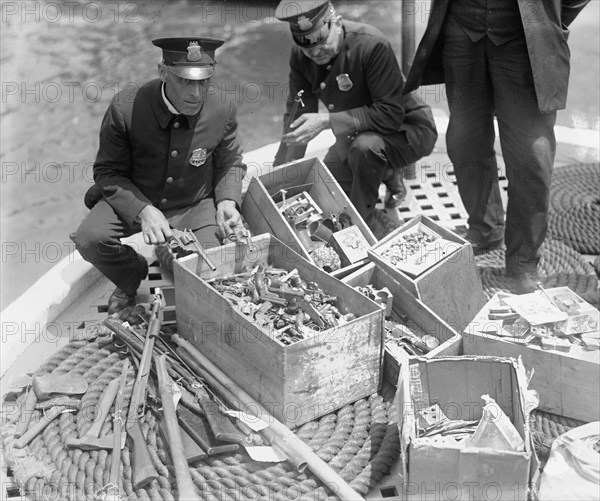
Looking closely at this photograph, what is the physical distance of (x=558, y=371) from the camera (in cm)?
367

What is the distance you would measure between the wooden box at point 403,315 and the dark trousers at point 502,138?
814 millimetres

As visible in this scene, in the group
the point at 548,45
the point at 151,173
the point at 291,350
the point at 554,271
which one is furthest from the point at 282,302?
the point at 548,45

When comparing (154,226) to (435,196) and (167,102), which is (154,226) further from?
(435,196)

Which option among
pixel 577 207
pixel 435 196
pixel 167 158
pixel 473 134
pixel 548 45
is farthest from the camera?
pixel 435 196

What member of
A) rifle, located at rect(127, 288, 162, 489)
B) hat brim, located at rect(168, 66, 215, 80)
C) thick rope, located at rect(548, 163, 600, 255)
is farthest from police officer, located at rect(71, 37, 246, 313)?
thick rope, located at rect(548, 163, 600, 255)

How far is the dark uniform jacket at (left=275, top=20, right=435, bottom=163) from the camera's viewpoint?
483cm

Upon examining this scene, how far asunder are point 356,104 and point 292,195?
2.05 ft

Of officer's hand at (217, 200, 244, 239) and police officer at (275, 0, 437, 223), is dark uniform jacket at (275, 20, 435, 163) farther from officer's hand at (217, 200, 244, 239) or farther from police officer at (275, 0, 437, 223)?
officer's hand at (217, 200, 244, 239)

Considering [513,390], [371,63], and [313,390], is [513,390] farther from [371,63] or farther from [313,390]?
[371,63]

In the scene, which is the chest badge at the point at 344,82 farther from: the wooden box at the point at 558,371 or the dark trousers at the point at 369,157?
the wooden box at the point at 558,371

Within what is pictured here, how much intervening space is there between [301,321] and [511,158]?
4.50 ft

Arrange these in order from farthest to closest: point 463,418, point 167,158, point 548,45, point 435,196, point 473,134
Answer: point 435,196, point 473,134, point 167,158, point 548,45, point 463,418

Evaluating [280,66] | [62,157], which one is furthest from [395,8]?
[62,157]

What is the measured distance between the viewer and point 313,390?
366cm
